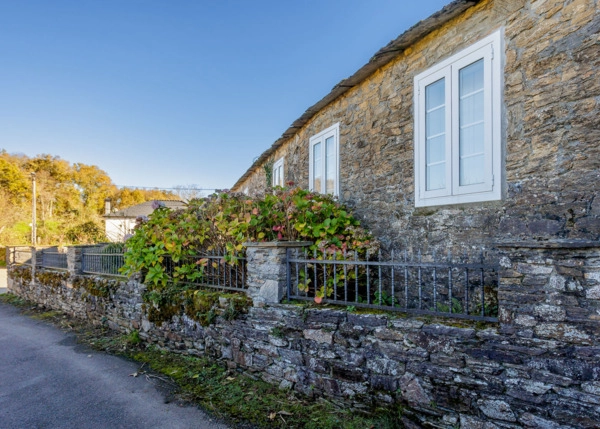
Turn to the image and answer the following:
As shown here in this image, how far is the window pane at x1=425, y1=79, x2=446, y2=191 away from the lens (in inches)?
178

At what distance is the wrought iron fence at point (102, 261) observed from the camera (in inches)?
296

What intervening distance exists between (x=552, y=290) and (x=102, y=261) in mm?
8670

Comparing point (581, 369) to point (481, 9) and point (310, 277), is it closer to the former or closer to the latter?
point (310, 277)

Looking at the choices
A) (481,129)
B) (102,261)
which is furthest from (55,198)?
(481,129)

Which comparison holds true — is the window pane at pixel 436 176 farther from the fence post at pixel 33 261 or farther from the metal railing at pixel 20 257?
the metal railing at pixel 20 257

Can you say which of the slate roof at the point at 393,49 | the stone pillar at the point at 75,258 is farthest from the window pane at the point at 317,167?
the stone pillar at the point at 75,258

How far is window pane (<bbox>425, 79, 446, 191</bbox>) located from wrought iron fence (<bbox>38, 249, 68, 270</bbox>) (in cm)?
1014

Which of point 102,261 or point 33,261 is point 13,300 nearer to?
point 33,261

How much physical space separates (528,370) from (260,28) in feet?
36.6

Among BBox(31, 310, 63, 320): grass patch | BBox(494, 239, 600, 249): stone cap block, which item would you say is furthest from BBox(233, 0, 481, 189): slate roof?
BBox(31, 310, 63, 320): grass patch

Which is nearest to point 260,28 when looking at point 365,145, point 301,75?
point 301,75

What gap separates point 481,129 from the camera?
13.3ft

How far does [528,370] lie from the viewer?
2.55 metres

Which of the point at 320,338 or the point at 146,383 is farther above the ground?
the point at 320,338
